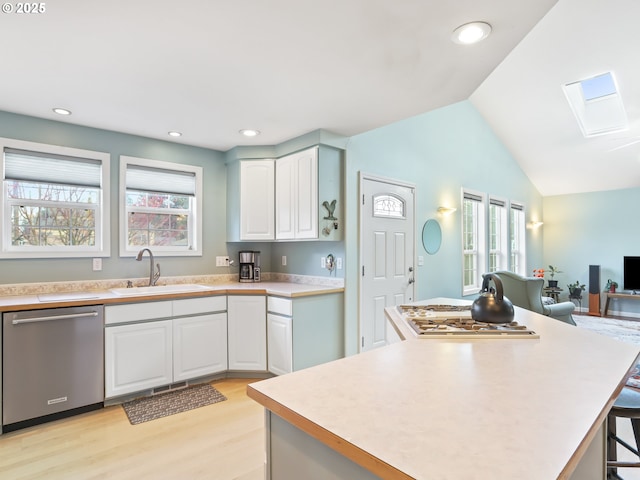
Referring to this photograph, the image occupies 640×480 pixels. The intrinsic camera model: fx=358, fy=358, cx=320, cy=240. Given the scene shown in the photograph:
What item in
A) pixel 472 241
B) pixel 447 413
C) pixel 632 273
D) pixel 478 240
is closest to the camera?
pixel 447 413

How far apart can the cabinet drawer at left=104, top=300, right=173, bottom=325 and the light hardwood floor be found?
2.30ft

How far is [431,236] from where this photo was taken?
471 cm

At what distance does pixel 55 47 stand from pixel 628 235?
8783mm

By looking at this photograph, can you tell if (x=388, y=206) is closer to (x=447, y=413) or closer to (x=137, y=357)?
(x=137, y=357)

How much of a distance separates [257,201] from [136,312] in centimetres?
161

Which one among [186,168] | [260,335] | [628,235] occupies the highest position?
[186,168]

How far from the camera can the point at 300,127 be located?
3.30 meters

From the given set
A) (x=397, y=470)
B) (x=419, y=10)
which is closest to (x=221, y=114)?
(x=419, y=10)

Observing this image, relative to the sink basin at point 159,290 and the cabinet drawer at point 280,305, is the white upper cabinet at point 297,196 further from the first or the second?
the sink basin at point 159,290

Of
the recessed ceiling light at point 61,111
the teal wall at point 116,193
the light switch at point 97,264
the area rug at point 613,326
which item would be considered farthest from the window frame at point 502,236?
the recessed ceiling light at point 61,111

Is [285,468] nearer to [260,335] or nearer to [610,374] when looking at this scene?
[610,374]

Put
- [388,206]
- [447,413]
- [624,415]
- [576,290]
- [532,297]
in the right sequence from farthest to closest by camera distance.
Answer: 1. [576,290]
2. [532,297]
3. [388,206]
4. [624,415]
5. [447,413]

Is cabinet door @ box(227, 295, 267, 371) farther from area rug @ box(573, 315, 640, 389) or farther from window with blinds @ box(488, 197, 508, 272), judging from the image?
area rug @ box(573, 315, 640, 389)

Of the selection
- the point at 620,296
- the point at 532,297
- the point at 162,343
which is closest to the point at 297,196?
the point at 162,343
